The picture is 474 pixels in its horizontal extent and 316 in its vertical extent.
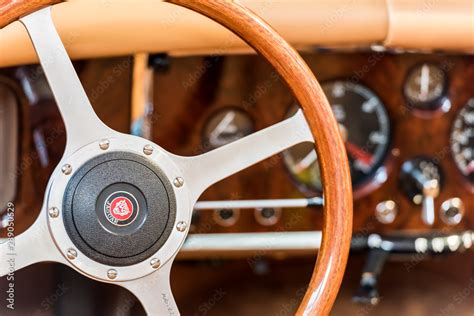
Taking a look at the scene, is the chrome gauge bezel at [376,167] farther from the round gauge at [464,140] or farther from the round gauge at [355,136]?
the round gauge at [464,140]

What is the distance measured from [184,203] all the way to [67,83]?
0.78 feet

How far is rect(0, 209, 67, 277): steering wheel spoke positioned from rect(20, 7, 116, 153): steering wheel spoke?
0.12m

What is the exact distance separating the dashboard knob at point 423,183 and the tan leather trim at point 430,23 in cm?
33

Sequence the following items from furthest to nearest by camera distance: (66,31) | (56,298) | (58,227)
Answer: (56,298) < (66,31) < (58,227)

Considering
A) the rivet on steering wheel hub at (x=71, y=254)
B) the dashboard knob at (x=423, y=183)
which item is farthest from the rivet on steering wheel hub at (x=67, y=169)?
the dashboard knob at (x=423, y=183)

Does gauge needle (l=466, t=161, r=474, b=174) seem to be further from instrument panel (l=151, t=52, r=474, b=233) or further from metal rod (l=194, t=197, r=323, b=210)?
metal rod (l=194, t=197, r=323, b=210)

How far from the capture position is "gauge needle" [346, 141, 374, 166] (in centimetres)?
173

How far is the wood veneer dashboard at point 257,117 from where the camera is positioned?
158 cm

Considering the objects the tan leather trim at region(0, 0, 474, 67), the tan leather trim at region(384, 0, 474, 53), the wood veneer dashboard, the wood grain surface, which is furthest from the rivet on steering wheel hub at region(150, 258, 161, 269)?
the tan leather trim at region(384, 0, 474, 53)

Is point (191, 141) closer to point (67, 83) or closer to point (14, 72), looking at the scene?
point (14, 72)

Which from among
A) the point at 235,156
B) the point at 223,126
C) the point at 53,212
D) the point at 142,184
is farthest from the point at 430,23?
the point at 53,212

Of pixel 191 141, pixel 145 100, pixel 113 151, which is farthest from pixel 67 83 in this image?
pixel 191 141

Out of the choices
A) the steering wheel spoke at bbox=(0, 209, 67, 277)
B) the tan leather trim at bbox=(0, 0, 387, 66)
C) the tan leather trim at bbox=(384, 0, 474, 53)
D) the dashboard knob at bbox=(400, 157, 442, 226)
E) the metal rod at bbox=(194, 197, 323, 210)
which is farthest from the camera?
the dashboard knob at bbox=(400, 157, 442, 226)

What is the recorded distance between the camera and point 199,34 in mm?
1329
